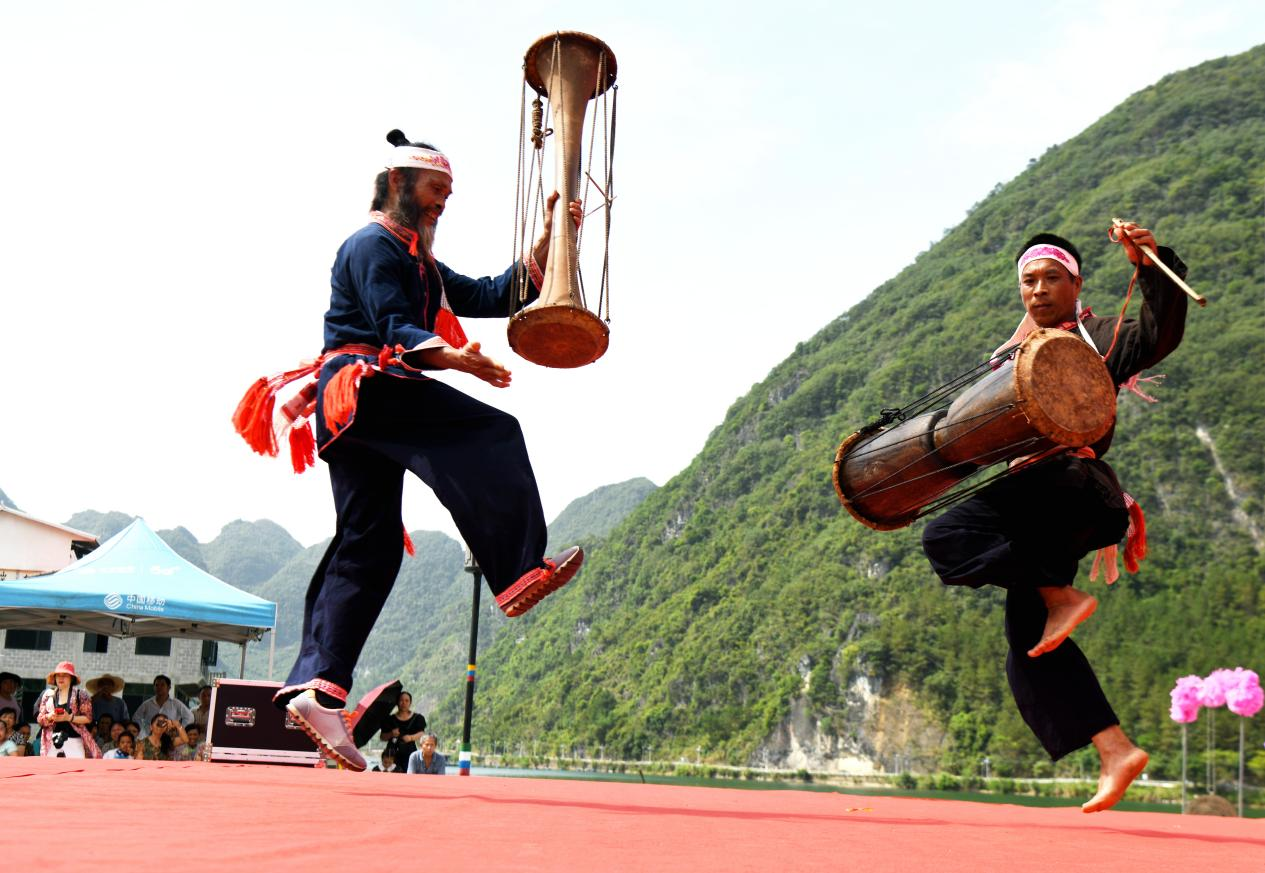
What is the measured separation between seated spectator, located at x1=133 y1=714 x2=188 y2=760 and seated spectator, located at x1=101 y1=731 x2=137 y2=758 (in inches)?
2.4

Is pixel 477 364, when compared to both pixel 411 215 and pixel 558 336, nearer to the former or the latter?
pixel 558 336

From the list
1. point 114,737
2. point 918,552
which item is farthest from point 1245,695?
point 918,552

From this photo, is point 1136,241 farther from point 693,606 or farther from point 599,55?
point 693,606

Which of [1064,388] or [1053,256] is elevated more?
[1053,256]

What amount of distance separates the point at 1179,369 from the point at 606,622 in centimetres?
6527

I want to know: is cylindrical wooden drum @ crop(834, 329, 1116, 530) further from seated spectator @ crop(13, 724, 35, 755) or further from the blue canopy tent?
the blue canopy tent

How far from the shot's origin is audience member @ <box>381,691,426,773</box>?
9234 mm

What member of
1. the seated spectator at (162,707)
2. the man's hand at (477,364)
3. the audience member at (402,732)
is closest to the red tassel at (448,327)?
the man's hand at (477,364)

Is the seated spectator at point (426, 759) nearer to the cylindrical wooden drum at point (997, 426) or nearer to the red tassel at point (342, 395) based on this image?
the red tassel at point (342, 395)

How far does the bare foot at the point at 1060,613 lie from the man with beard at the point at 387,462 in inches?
58.6

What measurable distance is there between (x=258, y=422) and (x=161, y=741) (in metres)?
5.93

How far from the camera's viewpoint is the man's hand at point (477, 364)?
11.0ft

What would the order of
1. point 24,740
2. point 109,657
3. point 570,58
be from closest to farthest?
1. point 570,58
2. point 24,740
3. point 109,657

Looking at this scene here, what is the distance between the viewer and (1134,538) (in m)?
3.85
